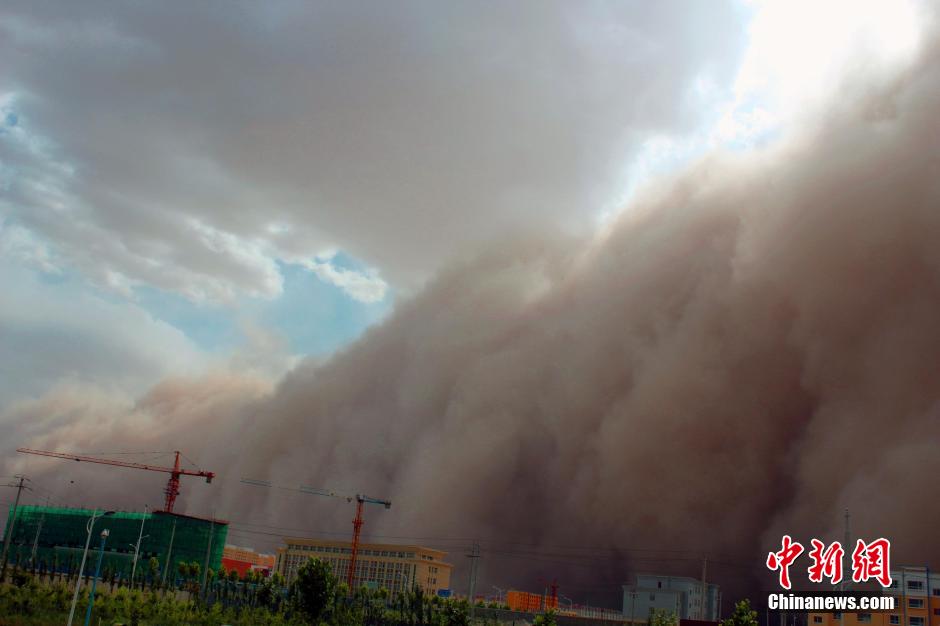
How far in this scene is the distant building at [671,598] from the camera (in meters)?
54.4

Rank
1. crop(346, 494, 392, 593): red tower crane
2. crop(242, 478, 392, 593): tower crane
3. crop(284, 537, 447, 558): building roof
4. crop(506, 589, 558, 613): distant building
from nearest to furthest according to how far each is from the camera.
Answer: crop(506, 589, 558, 613): distant building
crop(284, 537, 447, 558): building roof
crop(346, 494, 392, 593): red tower crane
crop(242, 478, 392, 593): tower crane

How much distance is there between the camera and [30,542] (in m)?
75.4

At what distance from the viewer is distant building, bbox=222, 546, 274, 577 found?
7771cm

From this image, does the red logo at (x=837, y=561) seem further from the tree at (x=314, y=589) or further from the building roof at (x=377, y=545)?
the building roof at (x=377, y=545)

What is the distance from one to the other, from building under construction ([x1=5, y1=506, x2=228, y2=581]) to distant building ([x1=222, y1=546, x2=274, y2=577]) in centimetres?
987

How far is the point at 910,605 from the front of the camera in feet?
129

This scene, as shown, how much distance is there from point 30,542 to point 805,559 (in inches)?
2530

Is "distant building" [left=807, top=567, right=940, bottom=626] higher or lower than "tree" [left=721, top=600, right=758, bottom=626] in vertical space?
higher

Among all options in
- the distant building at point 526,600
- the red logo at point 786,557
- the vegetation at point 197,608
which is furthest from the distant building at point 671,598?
the red logo at point 786,557

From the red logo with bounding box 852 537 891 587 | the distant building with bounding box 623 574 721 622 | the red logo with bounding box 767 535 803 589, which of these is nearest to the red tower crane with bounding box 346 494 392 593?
the distant building with bounding box 623 574 721 622

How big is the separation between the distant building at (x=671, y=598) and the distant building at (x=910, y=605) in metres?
14.9

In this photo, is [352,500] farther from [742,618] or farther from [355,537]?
[742,618]

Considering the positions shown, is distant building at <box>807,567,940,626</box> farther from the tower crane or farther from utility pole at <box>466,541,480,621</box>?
the tower crane

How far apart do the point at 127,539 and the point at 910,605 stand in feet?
188
